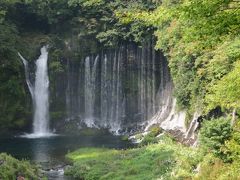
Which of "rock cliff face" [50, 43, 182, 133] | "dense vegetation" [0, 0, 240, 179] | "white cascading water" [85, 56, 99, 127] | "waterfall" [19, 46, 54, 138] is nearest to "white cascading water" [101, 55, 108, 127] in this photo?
"rock cliff face" [50, 43, 182, 133]

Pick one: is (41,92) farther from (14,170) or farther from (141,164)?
(141,164)

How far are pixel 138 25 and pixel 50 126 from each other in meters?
14.3

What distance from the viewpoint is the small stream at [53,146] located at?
30825 mm

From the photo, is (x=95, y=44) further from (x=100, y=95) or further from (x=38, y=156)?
(x=38, y=156)

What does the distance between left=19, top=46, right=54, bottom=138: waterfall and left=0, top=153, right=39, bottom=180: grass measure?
20.5 meters

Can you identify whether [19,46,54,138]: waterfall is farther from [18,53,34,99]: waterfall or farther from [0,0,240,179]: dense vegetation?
[0,0,240,179]: dense vegetation

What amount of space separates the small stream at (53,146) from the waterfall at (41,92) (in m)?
4.24

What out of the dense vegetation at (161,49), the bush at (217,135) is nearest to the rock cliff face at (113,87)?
the dense vegetation at (161,49)

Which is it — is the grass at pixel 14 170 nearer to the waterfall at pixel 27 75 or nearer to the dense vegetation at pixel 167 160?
the dense vegetation at pixel 167 160

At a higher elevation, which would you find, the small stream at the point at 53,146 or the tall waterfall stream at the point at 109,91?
the tall waterfall stream at the point at 109,91

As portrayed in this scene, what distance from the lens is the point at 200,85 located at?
33719mm

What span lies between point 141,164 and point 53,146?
44.2ft

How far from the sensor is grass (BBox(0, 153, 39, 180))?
79.3 ft

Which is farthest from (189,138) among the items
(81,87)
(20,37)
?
(20,37)
